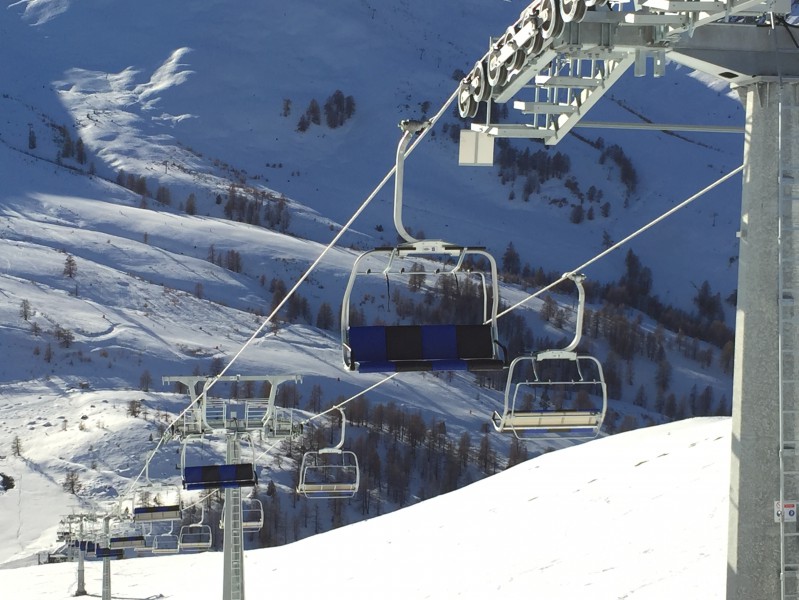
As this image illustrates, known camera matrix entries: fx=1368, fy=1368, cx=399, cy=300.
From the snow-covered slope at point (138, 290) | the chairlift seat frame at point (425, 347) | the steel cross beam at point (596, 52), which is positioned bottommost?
the snow-covered slope at point (138, 290)

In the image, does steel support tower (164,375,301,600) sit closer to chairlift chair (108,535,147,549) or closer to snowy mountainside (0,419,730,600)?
snowy mountainside (0,419,730,600)

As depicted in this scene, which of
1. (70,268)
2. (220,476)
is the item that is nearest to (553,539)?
(220,476)

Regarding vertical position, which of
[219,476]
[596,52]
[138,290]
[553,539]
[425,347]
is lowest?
[138,290]

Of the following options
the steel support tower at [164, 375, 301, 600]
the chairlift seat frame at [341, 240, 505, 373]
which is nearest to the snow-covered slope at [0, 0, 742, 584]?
the steel support tower at [164, 375, 301, 600]

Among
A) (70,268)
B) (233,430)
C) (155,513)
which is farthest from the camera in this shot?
(70,268)

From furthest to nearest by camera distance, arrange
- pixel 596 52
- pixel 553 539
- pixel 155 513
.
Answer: pixel 155 513, pixel 553 539, pixel 596 52

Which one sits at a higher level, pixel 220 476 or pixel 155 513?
pixel 220 476

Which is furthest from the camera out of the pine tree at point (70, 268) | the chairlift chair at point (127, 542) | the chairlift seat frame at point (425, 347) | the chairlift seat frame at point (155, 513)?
the pine tree at point (70, 268)

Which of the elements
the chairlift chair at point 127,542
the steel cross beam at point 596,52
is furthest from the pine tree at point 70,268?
the steel cross beam at point 596,52

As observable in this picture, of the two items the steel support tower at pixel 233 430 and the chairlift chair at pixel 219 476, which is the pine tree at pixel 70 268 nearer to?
the steel support tower at pixel 233 430

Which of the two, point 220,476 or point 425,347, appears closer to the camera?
point 425,347

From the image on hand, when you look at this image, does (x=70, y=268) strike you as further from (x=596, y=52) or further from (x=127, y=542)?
(x=596, y=52)

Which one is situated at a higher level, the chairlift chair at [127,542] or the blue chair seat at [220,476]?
the blue chair seat at [220,476]

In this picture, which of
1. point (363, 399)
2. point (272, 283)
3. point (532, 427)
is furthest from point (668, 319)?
point (532, 427)
